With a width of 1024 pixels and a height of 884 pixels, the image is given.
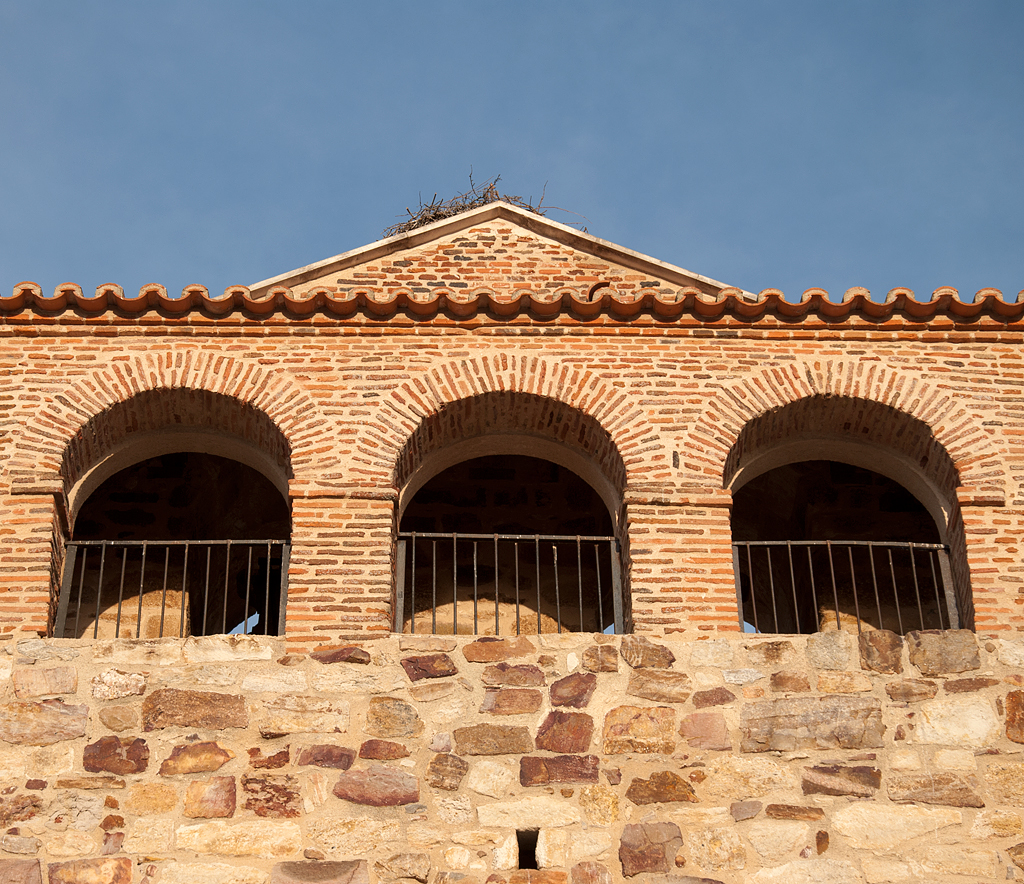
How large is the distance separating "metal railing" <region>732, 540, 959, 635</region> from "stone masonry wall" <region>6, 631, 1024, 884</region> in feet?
4.31

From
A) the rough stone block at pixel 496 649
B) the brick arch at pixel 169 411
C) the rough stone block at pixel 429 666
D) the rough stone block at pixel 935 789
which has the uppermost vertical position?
the brick arch at pixel 169 411

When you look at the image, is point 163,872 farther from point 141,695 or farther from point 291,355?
point 291,355

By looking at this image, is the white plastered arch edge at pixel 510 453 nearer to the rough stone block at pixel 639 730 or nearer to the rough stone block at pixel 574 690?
the rough stone block at pixel 574 690

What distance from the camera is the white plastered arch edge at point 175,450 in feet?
30.5

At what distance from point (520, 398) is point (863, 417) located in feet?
7.35

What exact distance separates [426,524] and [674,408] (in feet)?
7.10

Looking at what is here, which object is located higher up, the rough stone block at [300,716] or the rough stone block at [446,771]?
the rough stone block at [300,716]

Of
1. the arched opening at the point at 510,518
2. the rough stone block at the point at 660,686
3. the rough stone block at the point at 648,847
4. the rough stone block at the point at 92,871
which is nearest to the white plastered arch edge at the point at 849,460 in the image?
the arched opening at the point at 510,518

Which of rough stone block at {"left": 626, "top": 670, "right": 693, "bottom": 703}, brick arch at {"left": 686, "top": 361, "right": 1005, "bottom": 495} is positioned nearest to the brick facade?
brick arch at {"left": 686, "top": 361, "right": 1005, "bottom": 495}

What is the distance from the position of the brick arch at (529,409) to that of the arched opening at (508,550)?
1.01 m

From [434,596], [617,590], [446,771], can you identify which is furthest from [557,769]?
[434,596]

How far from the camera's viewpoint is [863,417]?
365 inches

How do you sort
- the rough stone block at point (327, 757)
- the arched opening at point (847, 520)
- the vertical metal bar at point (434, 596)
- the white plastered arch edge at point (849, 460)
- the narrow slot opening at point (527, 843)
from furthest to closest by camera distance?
the white plastered arch edge at point (849, 460) → the arched opening at point (847, 520) → the vertical metal bar at point (434, 596) → the rough stone block at point (327, 757) → the narrow slot opening at point (527, 843)

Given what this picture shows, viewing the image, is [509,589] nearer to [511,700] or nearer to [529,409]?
[529,409]
